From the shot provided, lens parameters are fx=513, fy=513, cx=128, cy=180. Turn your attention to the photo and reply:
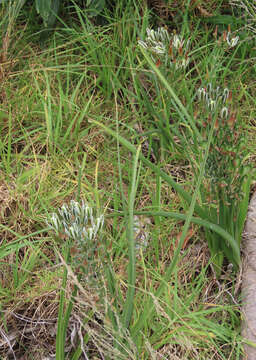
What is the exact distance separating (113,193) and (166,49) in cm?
58

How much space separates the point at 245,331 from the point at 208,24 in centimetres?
159

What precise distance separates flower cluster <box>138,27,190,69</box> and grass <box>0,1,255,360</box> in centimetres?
6

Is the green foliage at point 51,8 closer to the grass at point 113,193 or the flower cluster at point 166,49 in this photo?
the grass at point 113,193

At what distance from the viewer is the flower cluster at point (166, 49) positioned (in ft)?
6.29

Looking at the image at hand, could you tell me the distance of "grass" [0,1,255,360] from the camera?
58.6 inches

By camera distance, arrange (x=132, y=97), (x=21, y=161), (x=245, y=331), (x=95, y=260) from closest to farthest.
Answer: (x=95, y=260)
(x=245, y=331)
(x=21, y=161)
(x=132, y=97)

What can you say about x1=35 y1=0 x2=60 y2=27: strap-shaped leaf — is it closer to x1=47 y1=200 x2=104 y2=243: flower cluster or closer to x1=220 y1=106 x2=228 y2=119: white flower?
x1=220 y1=106 x2=228 y2=119: white flower

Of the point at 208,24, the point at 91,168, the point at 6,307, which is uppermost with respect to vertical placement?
the point at 208,24

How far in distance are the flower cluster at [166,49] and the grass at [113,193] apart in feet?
0.19

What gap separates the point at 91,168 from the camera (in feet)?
7.05

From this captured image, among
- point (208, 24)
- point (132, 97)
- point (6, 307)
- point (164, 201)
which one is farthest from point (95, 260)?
point (208, 24)

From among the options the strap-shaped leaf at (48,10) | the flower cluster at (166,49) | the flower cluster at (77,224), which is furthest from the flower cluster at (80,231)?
the strap-shaped leaf at (48,10)

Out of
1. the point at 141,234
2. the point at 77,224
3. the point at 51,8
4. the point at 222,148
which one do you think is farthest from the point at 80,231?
the point at 51,8

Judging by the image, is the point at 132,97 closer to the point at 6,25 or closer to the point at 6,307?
the point at 6,25
